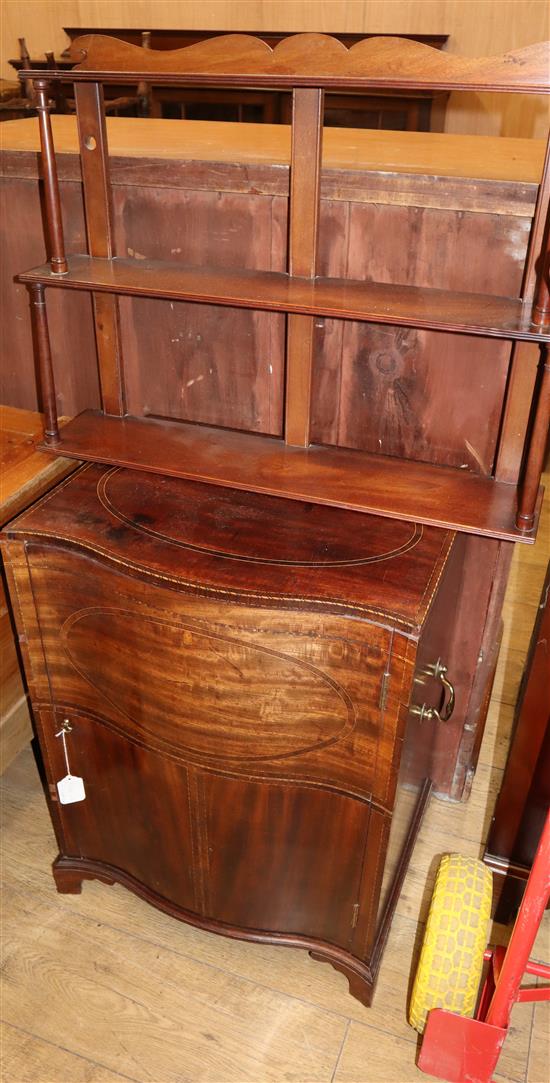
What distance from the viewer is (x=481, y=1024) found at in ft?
4.67

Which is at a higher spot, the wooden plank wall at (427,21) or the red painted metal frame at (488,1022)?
the wooden plank wall at (427,21)

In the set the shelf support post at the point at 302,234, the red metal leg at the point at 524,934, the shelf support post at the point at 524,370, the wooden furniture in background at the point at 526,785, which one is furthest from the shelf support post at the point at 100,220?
the red metal leg at the point at 524,934

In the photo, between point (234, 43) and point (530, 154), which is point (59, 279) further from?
point (530, 154)

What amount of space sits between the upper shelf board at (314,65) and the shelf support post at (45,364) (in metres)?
0.37

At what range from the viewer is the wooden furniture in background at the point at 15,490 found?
1778mm

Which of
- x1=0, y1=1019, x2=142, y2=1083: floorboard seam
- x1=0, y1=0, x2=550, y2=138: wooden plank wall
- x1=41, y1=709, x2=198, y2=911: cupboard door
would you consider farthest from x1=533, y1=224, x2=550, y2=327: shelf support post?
x1=0, y1=0, x2=550, y2=138: wooden plank wall

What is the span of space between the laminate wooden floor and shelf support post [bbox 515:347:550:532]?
96cm

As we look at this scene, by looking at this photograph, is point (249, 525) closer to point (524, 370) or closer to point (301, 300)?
point (301, 300)

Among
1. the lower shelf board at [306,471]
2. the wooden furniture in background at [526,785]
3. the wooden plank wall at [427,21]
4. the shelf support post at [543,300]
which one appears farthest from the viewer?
the wooden plank wall at [427,21]

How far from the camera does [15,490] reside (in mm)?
1757

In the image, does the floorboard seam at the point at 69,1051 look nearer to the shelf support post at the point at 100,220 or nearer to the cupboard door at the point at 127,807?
the cupboard door at the point at 127,807

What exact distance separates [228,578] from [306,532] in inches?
8.3

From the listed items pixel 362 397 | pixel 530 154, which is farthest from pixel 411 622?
pixel 530 154

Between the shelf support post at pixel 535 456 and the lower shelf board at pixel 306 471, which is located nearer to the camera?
the shelf support post at pixel 535 456
